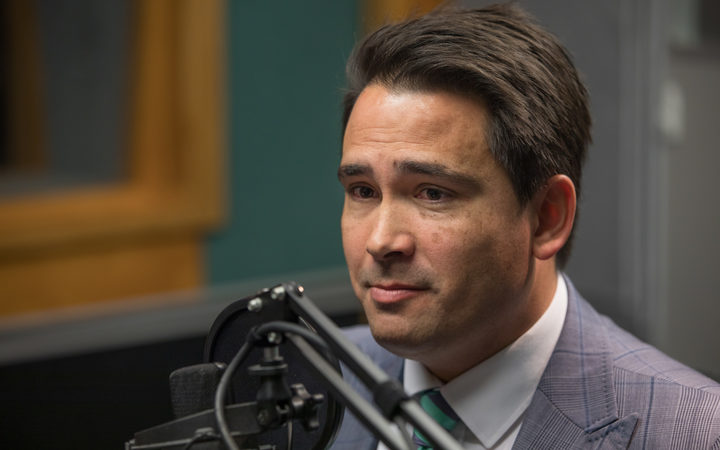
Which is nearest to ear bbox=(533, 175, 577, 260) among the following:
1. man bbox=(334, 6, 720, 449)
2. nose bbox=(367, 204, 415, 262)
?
man bbox=(334, 6, 720, 449)

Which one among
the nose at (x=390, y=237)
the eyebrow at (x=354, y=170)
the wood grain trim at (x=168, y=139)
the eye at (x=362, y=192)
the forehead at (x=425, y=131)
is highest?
the forehead at (x=425, y=131)

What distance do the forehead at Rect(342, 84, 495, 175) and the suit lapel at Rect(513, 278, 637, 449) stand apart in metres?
0.29

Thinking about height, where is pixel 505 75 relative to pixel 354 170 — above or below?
above

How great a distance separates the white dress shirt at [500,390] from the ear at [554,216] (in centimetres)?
11

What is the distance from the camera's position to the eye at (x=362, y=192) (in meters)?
1.15

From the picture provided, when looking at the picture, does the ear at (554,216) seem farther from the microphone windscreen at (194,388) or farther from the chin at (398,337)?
the microphone windscreen at (194,388)

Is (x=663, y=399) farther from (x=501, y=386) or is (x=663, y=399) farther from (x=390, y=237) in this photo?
(x=390, y=237)

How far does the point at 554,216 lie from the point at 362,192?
253 millimetres

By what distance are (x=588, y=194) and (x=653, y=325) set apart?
41cm

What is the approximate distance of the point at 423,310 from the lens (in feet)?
3.59

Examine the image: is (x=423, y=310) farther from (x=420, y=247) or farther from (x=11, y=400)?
(x=11, y=400)

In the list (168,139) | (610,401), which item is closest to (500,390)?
(610,401)

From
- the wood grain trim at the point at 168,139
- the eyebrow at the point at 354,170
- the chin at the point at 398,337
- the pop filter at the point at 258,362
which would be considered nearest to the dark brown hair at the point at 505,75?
the eyebrow at the point at 354,170

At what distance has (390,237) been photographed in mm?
1072
